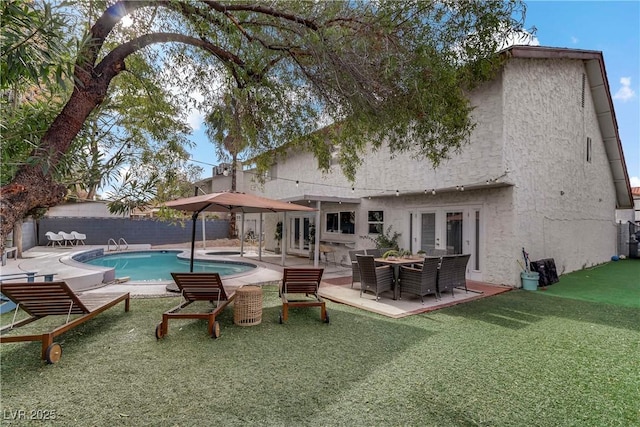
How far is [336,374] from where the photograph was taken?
3.86 m

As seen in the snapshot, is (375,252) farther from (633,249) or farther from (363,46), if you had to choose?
(633,249)

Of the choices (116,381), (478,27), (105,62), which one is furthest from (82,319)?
(478,27)

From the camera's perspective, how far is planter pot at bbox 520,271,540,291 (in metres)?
9.06

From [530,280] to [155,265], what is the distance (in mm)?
15414

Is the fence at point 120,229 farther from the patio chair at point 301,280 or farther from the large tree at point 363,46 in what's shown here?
the large tree at point 363,46

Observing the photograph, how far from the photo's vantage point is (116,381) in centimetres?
360

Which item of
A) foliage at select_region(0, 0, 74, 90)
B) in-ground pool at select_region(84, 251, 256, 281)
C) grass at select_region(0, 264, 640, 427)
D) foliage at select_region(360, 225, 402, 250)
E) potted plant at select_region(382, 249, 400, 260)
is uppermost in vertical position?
foliage at select_region(0, 0, 74, 90)

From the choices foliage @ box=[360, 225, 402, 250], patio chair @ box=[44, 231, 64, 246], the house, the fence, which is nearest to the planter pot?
the house

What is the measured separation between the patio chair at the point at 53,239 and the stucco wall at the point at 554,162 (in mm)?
23056

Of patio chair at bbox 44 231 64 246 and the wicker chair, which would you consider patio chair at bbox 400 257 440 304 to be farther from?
patio chair at bbox 44 231 64 246

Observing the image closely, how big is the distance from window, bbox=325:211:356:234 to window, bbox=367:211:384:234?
863 mm

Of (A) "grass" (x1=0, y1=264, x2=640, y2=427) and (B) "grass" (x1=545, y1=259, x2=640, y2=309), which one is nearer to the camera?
(A) "grass" (x1=0, y1=264, x2=640, y2=427)

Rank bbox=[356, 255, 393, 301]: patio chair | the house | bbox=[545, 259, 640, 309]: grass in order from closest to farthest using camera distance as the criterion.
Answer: bbox=[356, 255, 393, 301]: patio chair
bbox=[545, 259, 640, 309]: grass
the house

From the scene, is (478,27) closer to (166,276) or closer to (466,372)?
(466,372)
